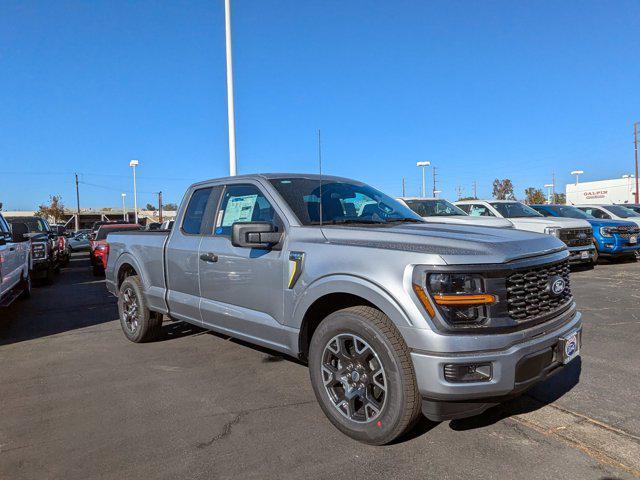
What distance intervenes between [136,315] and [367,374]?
12.6 ft

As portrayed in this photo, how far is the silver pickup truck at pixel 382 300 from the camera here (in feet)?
9.14

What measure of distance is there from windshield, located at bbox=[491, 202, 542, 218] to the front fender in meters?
11.5

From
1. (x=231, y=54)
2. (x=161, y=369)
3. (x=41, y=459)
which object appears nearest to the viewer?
(x=41, y=459)

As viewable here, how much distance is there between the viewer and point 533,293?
10.1 feet

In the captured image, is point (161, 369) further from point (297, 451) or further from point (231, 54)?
point (231, 54)

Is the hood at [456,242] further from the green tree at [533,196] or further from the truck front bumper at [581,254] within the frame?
the green tree at [533,196]

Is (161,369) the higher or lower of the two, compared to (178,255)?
lower

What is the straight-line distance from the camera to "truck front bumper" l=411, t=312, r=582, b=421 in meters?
2.73

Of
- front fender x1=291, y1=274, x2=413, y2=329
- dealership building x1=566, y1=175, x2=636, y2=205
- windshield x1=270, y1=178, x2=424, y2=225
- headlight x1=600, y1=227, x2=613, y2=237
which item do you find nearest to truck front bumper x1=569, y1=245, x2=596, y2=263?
headlight x1=600, y1=227, x2=613, y2=237

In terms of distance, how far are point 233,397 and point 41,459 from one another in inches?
57.9

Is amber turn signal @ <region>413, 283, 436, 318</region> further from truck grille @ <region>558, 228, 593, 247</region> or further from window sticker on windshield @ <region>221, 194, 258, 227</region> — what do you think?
truck grille @ <region>558, 228, 593, 247</region>

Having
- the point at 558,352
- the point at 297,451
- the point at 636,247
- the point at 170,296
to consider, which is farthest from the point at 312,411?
the point at 636,247

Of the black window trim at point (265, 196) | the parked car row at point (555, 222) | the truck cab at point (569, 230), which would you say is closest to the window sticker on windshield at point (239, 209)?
the black window trim at point (265, 196)

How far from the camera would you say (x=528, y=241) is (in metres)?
3.21
